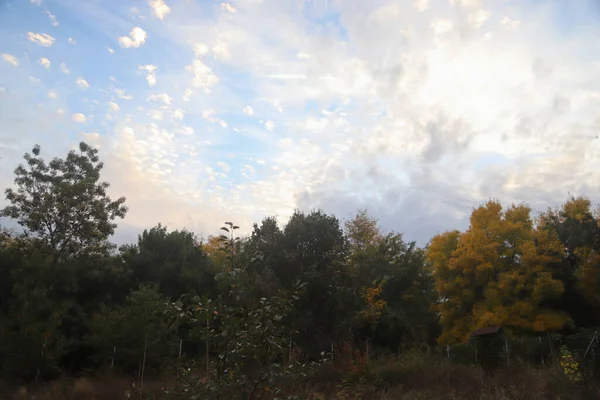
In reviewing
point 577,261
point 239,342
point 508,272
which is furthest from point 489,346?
point 577,261

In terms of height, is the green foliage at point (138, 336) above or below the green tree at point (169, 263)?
below

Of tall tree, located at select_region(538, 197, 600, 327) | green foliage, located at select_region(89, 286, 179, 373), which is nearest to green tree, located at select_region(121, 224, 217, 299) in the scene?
green foliage, located at select_region(89, 286, 179, 373)

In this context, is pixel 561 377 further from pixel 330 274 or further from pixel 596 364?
pixel 330 274

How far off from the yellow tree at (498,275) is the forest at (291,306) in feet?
0.37

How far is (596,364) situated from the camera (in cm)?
848

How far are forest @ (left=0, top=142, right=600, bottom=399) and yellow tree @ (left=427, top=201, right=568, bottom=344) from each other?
11 cm

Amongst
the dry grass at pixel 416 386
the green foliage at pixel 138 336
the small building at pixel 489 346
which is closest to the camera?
the dry grass at pixel 416 386

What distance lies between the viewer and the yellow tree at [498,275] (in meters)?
25.6

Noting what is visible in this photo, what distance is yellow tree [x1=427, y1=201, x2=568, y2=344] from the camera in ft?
84.0

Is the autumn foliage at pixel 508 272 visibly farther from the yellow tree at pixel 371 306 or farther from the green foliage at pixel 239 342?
the green foliage at pixel 239 342

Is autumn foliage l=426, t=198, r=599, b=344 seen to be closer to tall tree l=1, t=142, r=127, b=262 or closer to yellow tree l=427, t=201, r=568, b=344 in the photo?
yellow tree l=427, t=201, r=568, b=344

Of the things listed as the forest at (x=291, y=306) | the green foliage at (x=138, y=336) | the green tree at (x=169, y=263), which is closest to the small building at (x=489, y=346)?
the forest at (x=291, y=306)

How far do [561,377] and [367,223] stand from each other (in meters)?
28.0

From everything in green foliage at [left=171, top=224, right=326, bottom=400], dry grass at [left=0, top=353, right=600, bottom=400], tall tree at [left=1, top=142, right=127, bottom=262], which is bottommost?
dry grass at [left=0, top=353, right=600, bottom=400]
